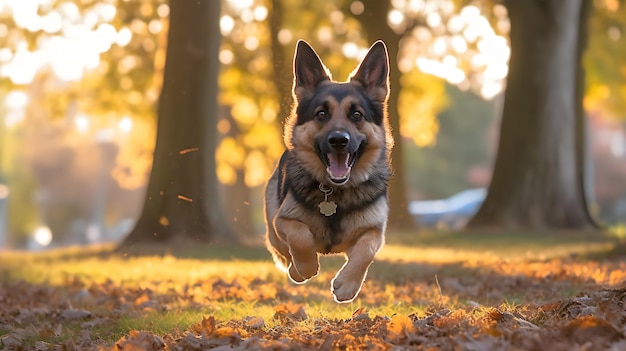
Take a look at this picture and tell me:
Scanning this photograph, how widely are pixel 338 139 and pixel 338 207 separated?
84cm

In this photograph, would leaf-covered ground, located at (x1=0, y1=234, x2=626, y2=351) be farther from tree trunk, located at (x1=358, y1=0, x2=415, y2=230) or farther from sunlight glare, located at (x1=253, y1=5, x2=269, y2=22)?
sunlight glare, located at (x1=253, y1=5, x2=269, y2=22)

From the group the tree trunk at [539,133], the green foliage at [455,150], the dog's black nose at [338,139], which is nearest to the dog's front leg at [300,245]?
the dog's black nose at [338,139]

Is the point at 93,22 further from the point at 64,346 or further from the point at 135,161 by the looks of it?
the point at 64,346

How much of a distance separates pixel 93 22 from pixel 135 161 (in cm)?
1498

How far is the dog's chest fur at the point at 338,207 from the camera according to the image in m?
7.20

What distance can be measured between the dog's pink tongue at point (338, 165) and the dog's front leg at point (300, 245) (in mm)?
628

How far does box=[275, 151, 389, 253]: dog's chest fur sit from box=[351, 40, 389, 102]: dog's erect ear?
56 cm

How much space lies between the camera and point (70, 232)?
221ft

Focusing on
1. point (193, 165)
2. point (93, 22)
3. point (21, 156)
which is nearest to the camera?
point (193, 165)

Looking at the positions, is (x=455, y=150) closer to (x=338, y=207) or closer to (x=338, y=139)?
(x=338, y=207)

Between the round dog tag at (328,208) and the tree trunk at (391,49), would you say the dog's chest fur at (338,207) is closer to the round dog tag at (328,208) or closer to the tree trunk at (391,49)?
the round dog tag at (328,208)

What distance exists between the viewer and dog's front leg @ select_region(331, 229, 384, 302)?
677cm

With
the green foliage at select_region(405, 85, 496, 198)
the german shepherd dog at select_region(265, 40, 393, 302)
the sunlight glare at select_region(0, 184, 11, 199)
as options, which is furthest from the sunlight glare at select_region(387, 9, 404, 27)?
the sunlight glare at select_region(0, 184, 11, 199)

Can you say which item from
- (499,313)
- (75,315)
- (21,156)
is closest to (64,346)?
(75,315)
